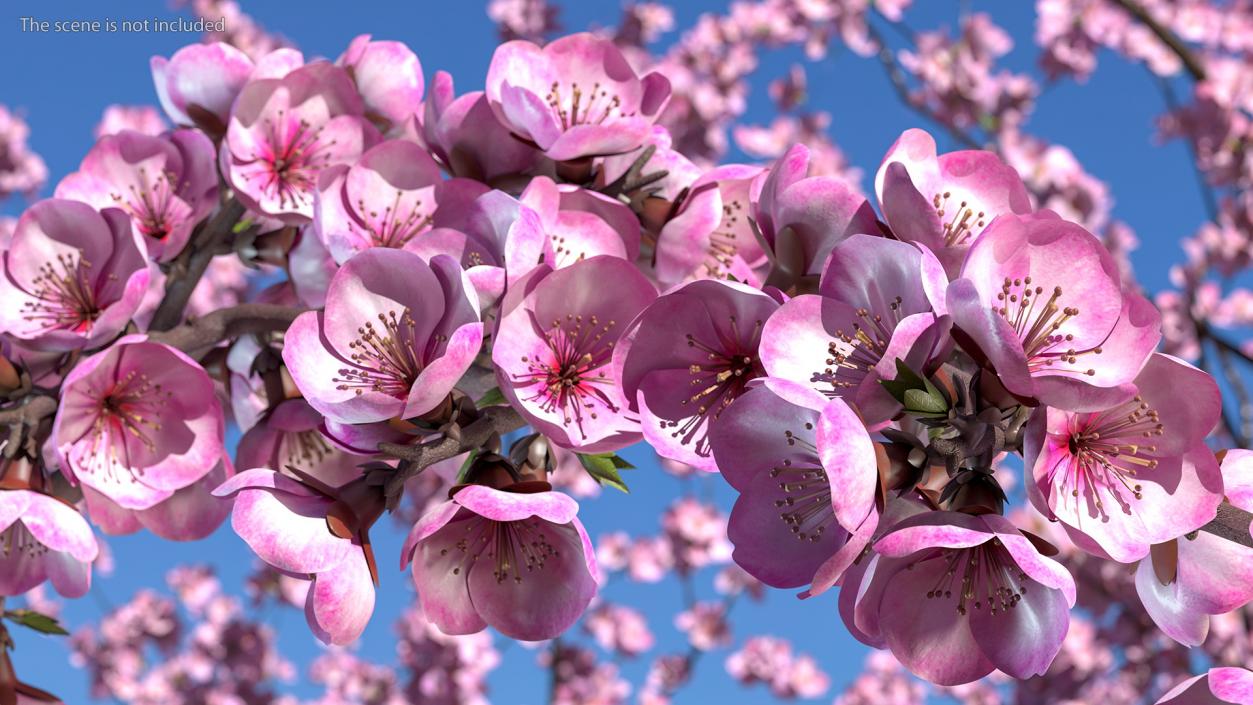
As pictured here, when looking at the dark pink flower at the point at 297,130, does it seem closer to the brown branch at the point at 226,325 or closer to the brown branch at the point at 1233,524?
the brown branch at the point at 226,325

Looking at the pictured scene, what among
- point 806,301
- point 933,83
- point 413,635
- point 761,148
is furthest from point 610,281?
point 761,148

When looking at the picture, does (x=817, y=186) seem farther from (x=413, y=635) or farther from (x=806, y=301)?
(x=413, y=635)

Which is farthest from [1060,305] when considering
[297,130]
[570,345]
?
[297,130]

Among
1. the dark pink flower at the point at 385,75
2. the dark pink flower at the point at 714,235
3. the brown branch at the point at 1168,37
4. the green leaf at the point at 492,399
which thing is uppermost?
the dark pink flower at the point at 385,75

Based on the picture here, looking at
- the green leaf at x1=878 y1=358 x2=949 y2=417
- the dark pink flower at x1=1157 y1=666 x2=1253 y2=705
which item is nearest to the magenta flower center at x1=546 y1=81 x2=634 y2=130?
the green leaf at x1=878 y1=358 x2=949 y2=417

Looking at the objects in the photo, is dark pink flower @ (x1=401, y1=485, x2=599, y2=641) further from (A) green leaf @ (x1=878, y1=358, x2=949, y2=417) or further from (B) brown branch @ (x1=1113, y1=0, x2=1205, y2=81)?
(B) brown branch @ (x1=1113, y1=0, x2=1205, y2=81)

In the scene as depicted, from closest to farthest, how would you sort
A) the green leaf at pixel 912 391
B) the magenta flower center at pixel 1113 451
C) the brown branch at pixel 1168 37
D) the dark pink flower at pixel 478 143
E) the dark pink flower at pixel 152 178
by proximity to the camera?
the green leaf at pixel 912 391 → the magenta flower center at pixel 1113 451 → the dark pink flower at pixel 478 143 → the dark pink flower at pixel 152 178 → the brown branch at pixel 1168 37

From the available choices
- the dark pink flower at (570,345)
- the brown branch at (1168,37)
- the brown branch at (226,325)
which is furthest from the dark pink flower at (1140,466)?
the brown branch at (1168,37)
